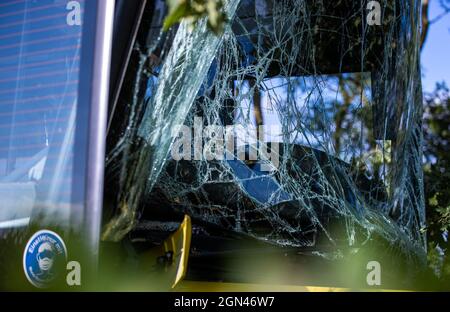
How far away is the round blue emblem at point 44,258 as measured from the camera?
91.0 inches

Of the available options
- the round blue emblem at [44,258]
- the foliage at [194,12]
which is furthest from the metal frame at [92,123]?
the foliage at [194,12]

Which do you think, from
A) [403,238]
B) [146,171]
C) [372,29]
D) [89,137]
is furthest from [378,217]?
[89,137]

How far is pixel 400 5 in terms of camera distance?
288 centimetres

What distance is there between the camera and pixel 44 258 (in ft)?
7.71

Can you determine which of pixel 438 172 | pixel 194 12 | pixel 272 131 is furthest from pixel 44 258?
pixel 438 172

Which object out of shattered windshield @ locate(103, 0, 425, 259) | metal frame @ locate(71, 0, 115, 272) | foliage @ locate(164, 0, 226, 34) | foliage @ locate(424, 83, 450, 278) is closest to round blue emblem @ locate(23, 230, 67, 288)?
metal frame @ locate(71, 0, 115, 272)

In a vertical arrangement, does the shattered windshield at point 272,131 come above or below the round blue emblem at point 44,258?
above

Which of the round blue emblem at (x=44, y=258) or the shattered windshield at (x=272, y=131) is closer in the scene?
the round blue emblem at (x=44, y=258)

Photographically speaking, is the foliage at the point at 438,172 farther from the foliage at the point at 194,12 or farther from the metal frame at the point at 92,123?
the foliage at the point at 194,12

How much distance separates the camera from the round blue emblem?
2.31 meters

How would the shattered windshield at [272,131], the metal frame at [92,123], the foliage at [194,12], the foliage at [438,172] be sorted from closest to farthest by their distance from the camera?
the foliage at [194,12]
the metal frame at [92,123]
the shattered windshield at [272,131]
the foliage at [438,172]

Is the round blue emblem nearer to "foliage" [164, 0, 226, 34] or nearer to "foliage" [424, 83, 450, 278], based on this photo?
"foliage" [164, 0, 226, 34]

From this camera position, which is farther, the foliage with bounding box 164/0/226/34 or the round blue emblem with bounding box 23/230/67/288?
the round blue emblem with bounding box 23/230/67/288
